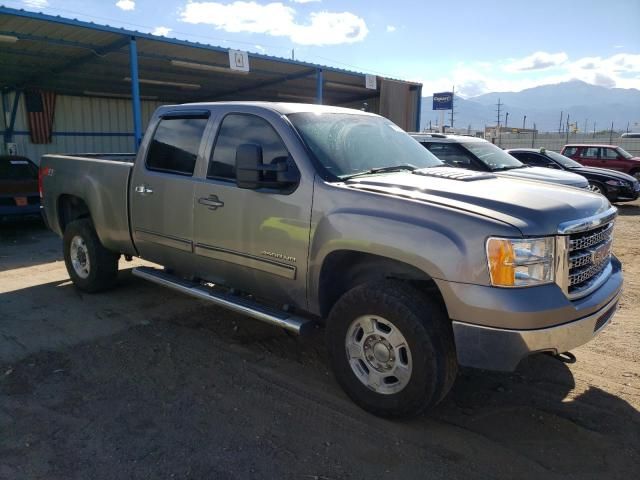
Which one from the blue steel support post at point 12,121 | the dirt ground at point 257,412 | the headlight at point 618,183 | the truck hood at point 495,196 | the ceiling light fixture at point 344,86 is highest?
the ceiling light fixture at point 344,86

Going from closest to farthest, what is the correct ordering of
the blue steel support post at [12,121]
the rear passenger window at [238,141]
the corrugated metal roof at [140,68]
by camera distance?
the rear passenger window at [238,141]
the corrugated metal roof at [140,68]
the blue steel support post at [12,121]

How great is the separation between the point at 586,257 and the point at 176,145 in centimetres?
350

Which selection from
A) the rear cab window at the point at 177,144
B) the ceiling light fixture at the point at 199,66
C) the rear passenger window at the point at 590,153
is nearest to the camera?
the rear cab window at the point at 177,144

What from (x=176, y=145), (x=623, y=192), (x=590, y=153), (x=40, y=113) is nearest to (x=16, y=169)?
(x=176, y=145)

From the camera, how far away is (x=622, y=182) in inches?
570

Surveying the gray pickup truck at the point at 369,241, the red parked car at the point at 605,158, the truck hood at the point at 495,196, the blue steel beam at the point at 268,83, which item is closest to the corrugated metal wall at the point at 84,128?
the blue steel beam at the point at 268,83

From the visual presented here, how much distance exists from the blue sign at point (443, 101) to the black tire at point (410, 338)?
21.1 metres

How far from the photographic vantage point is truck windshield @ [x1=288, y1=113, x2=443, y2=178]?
12.5 feet

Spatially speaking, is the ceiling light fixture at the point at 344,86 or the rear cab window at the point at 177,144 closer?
the rear cab window at the point at 177,144

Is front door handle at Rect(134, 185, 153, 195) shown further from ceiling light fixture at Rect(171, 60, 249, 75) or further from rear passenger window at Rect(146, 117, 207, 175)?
ceiling light fixture at Rect(171, 60, 249, 75)

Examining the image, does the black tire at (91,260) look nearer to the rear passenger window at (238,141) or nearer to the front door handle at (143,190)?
the front door handle at (143,190)

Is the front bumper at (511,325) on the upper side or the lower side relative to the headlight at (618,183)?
lower

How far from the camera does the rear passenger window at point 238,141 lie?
3.97 m

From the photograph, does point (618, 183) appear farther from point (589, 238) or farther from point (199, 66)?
point (589, 238)
